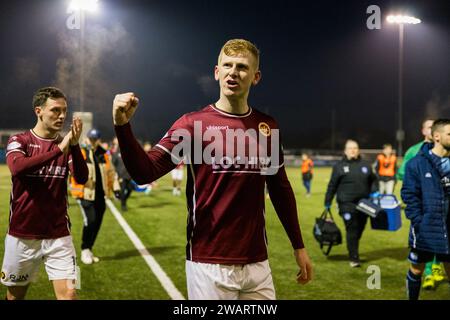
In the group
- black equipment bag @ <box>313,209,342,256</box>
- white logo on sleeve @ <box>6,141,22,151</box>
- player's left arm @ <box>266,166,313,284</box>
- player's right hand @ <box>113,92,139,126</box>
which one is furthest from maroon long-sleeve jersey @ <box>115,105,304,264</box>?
black equipment bag @ <box>313,209,342,256</box>

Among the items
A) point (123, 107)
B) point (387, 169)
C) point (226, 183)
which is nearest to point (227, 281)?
point (226, 183)

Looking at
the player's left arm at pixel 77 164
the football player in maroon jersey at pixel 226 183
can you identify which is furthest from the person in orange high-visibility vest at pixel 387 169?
the football player in maroon jersey at pixel 226 183

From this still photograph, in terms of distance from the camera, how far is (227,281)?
281 cm

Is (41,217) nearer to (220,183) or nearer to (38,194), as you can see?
(38,194)

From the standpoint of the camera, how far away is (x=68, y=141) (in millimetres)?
4098

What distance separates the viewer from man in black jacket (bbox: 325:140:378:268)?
340 inches

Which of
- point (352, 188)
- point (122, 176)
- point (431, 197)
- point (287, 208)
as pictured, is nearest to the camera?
point (287, 208)

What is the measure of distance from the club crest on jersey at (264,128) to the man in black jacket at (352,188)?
5961 millimetres

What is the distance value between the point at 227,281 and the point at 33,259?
7.86 ft

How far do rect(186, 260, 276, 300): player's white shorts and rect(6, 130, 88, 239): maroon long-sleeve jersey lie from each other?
81.7 inches

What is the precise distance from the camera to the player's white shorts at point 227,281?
2.81 meters

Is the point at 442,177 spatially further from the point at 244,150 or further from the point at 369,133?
the point at 369,133

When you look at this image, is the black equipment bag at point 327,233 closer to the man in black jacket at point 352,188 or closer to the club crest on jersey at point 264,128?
the man in black jacket at point 352,188
